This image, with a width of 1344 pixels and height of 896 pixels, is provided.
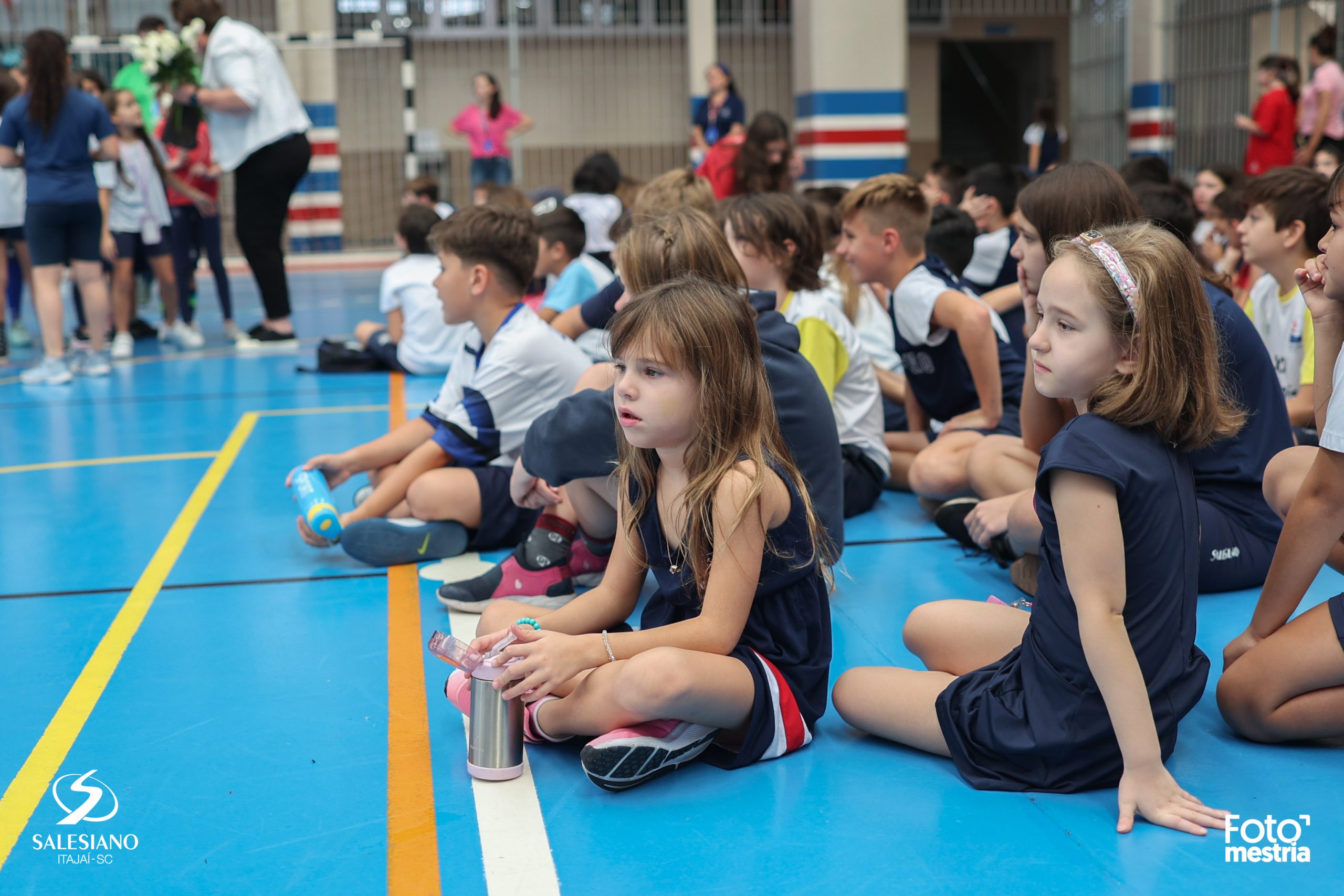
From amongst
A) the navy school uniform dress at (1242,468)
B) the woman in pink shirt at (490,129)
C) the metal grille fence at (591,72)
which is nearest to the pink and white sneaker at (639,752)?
the navy school uniform dress at (1242,468)

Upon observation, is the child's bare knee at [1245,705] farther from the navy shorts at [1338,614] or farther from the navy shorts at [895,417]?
the navy shorts at [895,417]

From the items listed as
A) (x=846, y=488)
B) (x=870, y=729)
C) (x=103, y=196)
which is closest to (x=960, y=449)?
(x=846, y=488)

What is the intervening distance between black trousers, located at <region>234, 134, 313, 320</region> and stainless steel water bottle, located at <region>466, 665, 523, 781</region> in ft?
18.6

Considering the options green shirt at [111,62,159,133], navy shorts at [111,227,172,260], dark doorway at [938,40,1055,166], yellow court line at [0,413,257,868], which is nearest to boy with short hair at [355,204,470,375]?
navy shorts at [111,227,172,260]

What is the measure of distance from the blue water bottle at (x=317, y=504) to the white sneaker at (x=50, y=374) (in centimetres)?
372

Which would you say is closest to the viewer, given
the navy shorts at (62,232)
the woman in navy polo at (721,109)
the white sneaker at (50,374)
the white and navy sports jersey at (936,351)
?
the white and navy sports jersey at (936,351)

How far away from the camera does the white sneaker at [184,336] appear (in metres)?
7.76

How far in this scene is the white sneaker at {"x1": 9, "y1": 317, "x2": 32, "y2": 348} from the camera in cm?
778

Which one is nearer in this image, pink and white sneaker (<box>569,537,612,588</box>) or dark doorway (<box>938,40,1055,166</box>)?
pink and white sneaker (<box>569,537,612,588</box>)

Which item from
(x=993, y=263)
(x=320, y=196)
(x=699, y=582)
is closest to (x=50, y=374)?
(x=993, y=263)

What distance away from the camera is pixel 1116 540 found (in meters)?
1.75

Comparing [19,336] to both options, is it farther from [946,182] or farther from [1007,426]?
[1007,426]

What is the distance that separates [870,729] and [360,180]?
15.1 metres

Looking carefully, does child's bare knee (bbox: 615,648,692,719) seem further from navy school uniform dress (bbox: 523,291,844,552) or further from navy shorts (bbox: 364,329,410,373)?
navy shorts (bbox: 364,329,410,373)
